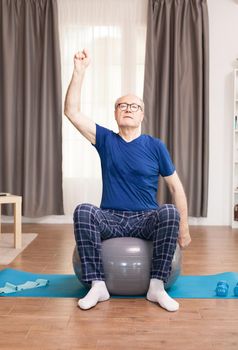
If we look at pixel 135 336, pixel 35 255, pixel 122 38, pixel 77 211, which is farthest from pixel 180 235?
pixel 122 38

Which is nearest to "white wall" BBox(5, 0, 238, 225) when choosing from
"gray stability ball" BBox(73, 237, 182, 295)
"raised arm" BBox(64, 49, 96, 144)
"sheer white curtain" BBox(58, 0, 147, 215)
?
"sheer white curtain" BBox(58, 0, 147, 215)

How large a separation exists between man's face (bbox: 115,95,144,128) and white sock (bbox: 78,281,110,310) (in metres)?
0.86

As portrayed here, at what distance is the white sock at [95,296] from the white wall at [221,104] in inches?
110

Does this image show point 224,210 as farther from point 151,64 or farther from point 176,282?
point 176,282

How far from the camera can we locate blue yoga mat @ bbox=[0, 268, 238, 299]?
262 centimetres

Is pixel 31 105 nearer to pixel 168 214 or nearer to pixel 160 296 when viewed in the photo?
pixel 168 214

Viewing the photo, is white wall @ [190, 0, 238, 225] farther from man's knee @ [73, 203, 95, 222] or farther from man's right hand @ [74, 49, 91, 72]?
man's knee @ [73, 203, 95, 222]

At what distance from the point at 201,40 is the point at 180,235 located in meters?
2.81

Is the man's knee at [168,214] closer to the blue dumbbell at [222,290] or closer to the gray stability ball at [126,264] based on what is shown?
the gray stability ball at [126,264]

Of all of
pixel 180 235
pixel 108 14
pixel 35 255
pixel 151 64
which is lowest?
pixel 35 255

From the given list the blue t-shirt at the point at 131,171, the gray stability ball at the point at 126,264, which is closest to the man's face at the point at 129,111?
the blue t-shirt at the point at 131,171

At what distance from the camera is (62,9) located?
5.08 meters

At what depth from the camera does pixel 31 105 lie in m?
5.07

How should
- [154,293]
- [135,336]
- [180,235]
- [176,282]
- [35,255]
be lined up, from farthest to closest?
[35,255] < [176,282] < [180,235] < [154,293] < [135,336]
